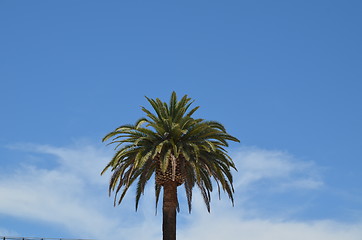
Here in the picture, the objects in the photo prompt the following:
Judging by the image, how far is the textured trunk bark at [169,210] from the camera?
43656mm

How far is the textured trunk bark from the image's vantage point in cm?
4366

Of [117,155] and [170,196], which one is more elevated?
[117,155]

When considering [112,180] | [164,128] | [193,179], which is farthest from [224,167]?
[112,180]

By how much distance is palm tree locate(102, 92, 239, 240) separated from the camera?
144 feet

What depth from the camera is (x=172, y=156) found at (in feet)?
144

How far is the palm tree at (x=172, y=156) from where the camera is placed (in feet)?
144

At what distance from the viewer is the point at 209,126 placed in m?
45.6

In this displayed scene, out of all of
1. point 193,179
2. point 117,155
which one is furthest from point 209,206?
point 117,155

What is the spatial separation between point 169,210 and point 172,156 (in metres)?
4.11

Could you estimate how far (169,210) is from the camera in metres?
44.2

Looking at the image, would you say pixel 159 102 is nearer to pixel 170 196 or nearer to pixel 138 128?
pixel 138 128

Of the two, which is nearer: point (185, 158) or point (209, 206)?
point (185, 158)

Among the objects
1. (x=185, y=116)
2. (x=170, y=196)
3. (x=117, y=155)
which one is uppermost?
(x=185, y=116)

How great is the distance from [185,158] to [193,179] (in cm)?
340
